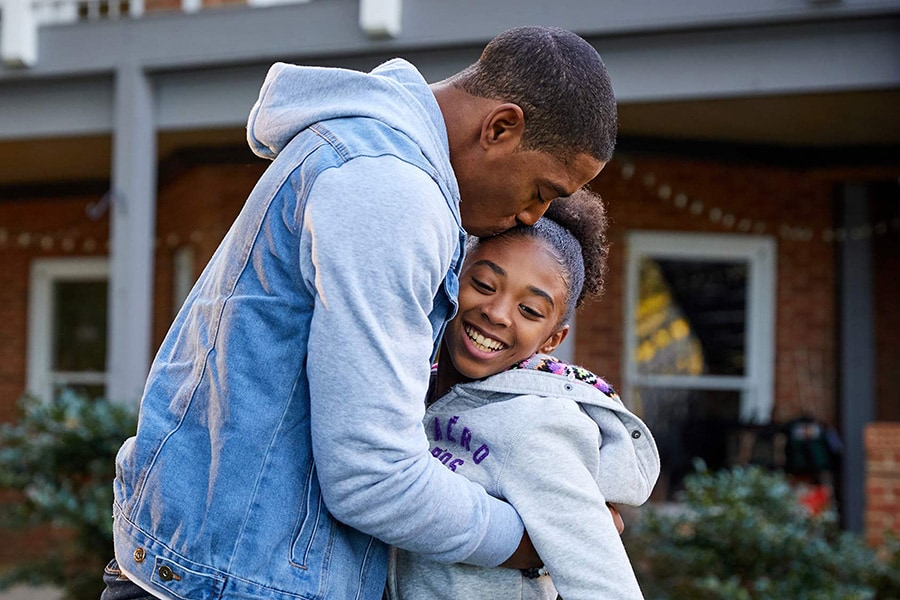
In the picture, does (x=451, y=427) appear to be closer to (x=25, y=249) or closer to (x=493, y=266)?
(x=493, y=266)

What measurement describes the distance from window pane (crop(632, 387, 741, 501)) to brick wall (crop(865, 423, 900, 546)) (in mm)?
1249

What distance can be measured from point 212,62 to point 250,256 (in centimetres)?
537

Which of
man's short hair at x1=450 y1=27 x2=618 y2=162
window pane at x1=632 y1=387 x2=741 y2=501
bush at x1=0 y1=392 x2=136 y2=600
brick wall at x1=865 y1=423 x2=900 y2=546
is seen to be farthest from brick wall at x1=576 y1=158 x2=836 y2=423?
man's short hair at x1=450 y1=27 x2=618 y2=162

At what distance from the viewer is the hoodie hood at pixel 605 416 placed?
183cm

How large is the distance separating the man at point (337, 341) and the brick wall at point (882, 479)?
5182 mm

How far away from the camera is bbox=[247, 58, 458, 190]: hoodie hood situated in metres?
1.57

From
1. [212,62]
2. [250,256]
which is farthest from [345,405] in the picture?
[212,62]

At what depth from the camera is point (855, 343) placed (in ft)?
25.1

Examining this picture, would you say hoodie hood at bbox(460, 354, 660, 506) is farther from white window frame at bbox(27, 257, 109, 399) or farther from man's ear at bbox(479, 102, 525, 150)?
white window frame at bbox(27, 257, 109, 399)

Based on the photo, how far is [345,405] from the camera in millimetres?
1420

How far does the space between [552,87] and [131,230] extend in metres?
5.51

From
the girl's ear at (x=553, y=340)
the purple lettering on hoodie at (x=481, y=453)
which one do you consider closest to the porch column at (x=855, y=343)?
the girl's ear at (x=553, y=340)

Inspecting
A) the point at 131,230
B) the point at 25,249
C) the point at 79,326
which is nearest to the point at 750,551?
the point at 131,230

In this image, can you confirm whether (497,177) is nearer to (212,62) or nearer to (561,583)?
(561,583)
